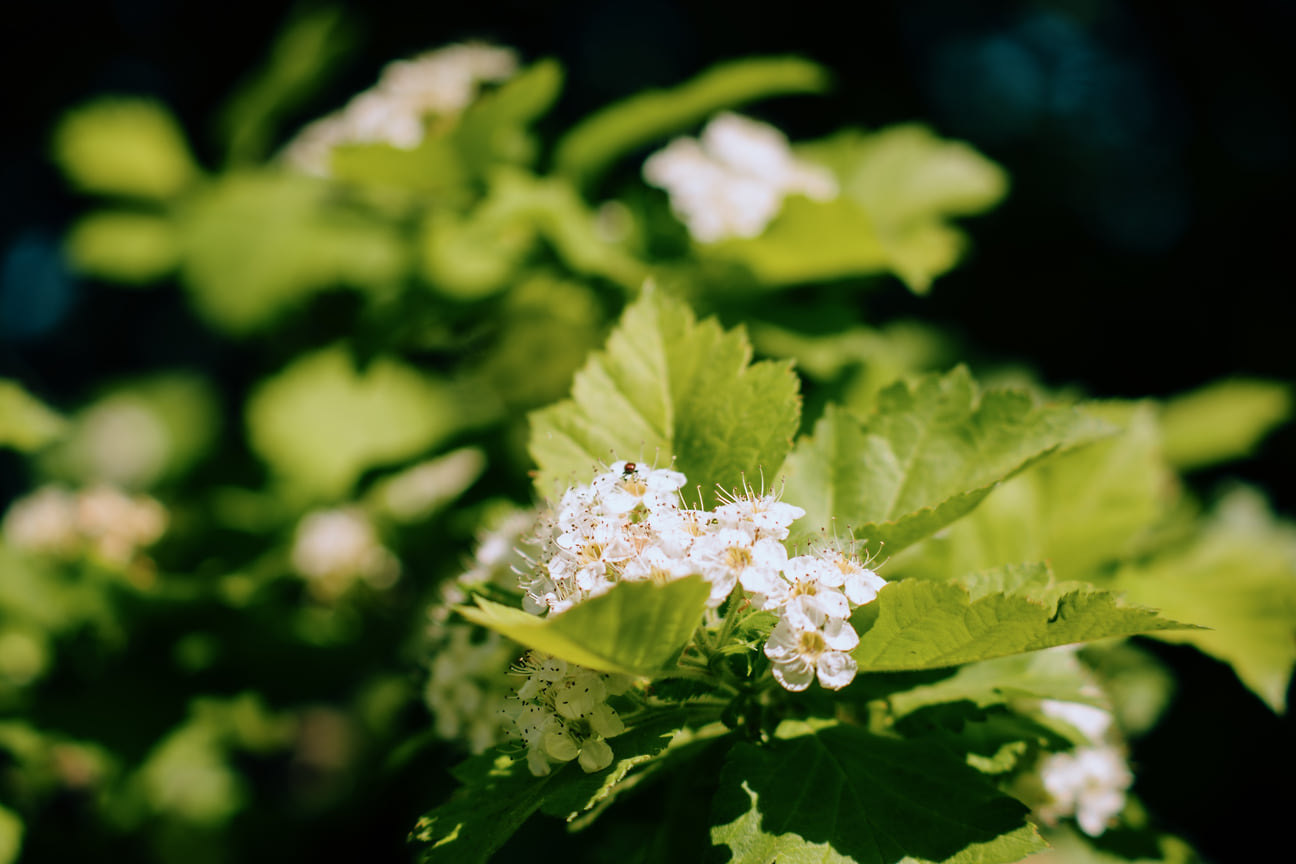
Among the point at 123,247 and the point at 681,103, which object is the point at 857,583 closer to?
the point at 681,103

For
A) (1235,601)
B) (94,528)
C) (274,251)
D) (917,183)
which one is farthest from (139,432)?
(1235,601)

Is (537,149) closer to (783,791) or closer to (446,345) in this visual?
(446,345)

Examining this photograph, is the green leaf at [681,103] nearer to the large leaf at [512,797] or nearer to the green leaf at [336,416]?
the green leaf at [336,416]

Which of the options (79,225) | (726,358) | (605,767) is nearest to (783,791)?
(605,767)

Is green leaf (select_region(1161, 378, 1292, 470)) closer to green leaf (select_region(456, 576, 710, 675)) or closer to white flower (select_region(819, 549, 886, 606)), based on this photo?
white flower (select_region(819, 549, 886, 606))

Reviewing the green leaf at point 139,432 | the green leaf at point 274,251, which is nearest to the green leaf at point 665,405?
the green leaf at point 274,251

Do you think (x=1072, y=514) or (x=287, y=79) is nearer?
(x=1072, y=514)

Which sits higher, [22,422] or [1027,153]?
[22,422]
